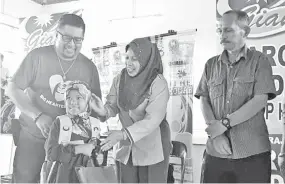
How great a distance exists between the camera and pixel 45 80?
2.26m

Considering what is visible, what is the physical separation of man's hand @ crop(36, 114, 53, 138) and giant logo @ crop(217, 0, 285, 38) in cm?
139

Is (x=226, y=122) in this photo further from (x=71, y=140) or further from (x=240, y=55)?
(x=71, y=140)

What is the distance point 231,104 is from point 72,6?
4.18ft

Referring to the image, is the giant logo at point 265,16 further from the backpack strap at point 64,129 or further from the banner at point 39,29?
the backpack strap at point 64,129

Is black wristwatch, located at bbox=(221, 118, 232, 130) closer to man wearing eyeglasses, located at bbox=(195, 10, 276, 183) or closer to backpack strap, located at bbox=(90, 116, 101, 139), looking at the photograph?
man wearing eyeglasses, located at bbox=(195, 10, 276, 183)

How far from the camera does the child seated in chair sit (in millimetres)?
2195

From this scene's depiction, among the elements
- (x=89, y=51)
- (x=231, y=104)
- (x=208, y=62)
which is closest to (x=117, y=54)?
(x=89, y=51)

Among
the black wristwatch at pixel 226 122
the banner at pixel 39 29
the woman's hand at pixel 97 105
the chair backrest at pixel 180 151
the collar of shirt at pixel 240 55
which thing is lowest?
the chair backrest at pixel 180 151

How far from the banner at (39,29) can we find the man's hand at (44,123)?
49 centimetres

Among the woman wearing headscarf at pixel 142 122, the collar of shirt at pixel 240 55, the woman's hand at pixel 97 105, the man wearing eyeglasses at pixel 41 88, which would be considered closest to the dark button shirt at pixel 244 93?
the collar of shirt at pixel 240 55

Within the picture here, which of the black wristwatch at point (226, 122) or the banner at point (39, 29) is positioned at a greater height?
the banner at point (39, 29)

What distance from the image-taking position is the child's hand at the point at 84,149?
220 cm

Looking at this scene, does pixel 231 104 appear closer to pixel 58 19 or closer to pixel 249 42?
pixel 249 42

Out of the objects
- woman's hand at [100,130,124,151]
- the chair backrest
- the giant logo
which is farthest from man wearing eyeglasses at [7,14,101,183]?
the giant logo
